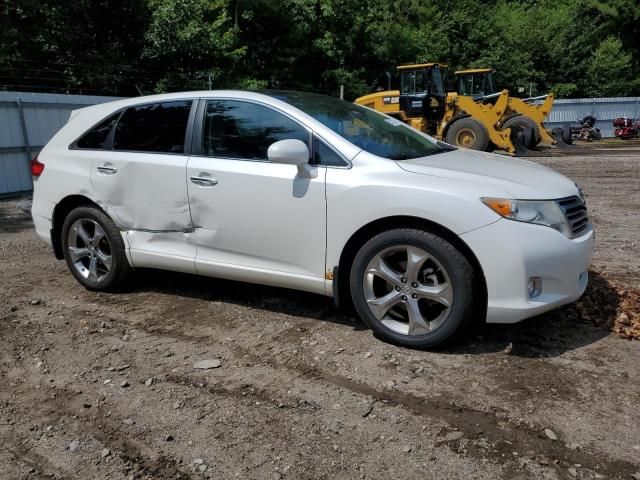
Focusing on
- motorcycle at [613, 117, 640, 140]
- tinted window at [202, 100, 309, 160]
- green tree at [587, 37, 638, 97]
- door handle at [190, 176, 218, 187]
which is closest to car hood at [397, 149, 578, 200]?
tinted window at [202, 100, 309, 160]

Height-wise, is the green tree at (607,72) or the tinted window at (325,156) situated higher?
the green tree at (607,72)

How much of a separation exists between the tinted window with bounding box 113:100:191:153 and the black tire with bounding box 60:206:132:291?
0.62 m

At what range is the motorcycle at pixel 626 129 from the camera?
26.9 metres

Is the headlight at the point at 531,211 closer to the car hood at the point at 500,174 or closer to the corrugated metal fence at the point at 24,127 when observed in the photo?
the car hood at the point at 500,174

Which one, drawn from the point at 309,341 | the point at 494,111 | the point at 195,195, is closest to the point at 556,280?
the point at 309,341

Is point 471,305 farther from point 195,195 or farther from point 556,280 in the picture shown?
point 195,195

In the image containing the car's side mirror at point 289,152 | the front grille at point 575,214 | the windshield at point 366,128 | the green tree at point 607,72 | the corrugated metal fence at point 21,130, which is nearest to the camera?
the front grille at point 575,214

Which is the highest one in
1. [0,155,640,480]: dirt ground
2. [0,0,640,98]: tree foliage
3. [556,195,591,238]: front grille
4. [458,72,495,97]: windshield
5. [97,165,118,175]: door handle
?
[0,0,640,98]: tree foliage

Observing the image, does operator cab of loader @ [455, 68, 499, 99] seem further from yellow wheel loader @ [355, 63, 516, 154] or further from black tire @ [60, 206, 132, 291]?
black tire @ [60, 206, 132, 291]

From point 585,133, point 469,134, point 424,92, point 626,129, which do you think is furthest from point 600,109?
point 469,134

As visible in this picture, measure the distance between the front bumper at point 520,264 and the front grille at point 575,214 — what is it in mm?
155

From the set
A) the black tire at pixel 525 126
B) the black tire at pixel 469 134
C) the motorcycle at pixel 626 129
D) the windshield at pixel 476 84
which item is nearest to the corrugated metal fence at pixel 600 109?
the motorcycle at pixel 626 129

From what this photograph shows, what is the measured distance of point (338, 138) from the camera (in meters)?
3.99

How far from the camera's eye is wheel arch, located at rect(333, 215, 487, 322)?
3588 millimetres
